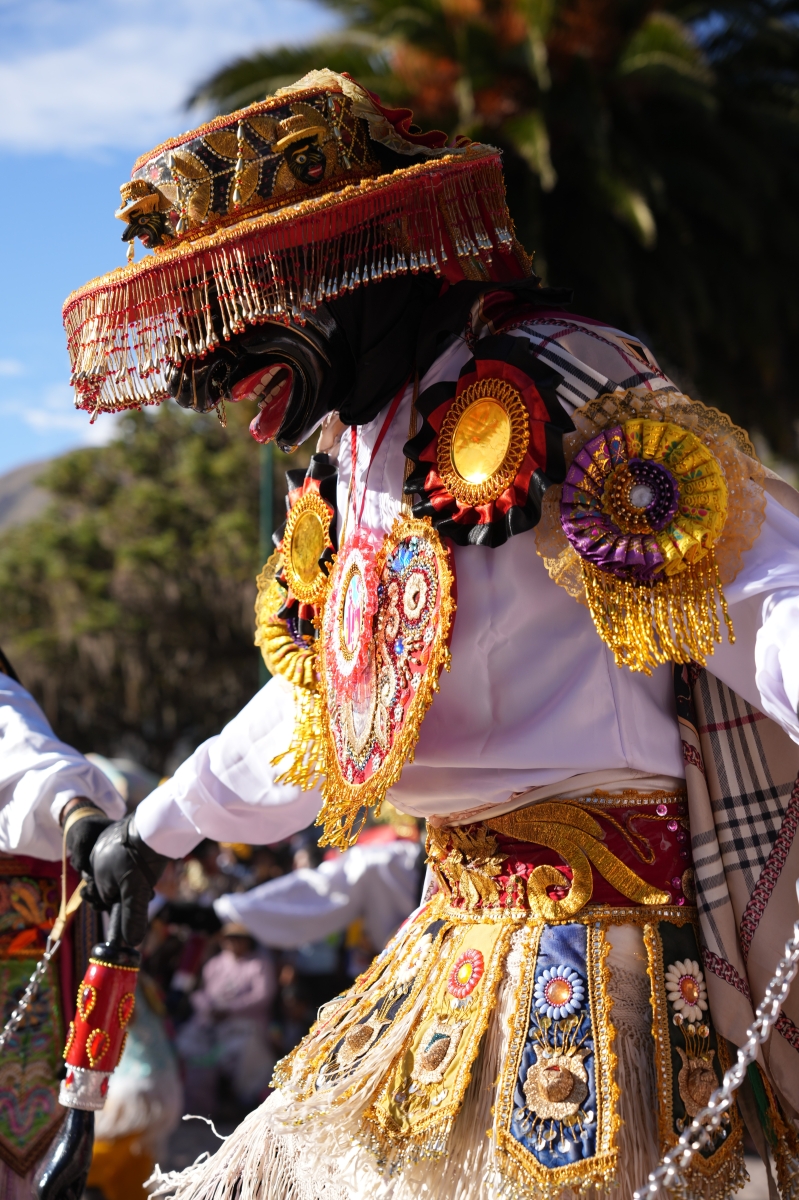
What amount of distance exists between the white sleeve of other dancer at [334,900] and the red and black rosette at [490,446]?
19.9ft

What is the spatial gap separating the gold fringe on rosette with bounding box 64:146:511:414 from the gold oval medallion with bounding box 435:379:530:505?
27cm

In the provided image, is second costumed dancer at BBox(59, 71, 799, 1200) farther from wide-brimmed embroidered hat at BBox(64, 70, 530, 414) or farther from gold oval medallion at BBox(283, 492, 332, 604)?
gold oval medallion at BBox(283, 492, 332, 604)

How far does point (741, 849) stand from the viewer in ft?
7.12

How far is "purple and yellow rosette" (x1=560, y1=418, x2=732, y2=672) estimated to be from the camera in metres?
1.97

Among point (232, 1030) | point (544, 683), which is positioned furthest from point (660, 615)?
point (232, 1030)

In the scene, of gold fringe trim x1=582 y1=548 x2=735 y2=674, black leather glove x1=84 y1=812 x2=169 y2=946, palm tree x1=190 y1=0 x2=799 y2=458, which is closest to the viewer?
gold fringe trim x1=582 y1=548 x2=735 y2=674

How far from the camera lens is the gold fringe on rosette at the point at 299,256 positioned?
7.28ft

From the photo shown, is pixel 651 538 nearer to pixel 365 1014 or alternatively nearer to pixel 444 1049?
pixel 444 1049

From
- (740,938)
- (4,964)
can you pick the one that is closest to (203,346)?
(740,938)

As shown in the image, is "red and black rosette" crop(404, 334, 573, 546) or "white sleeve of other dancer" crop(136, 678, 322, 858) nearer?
"red and black rosette" crop(404, 334, 573, 546)

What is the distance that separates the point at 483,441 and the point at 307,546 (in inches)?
28.8

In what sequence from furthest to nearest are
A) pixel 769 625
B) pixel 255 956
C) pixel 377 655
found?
pixel 255 956 → pixel 377 655 → pixel 769 625

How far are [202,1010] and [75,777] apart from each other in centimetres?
613

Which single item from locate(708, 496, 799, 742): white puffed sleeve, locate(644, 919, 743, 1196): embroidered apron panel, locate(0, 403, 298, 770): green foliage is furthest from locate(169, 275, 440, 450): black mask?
locate(0, 403, 298, 770): green foliage
